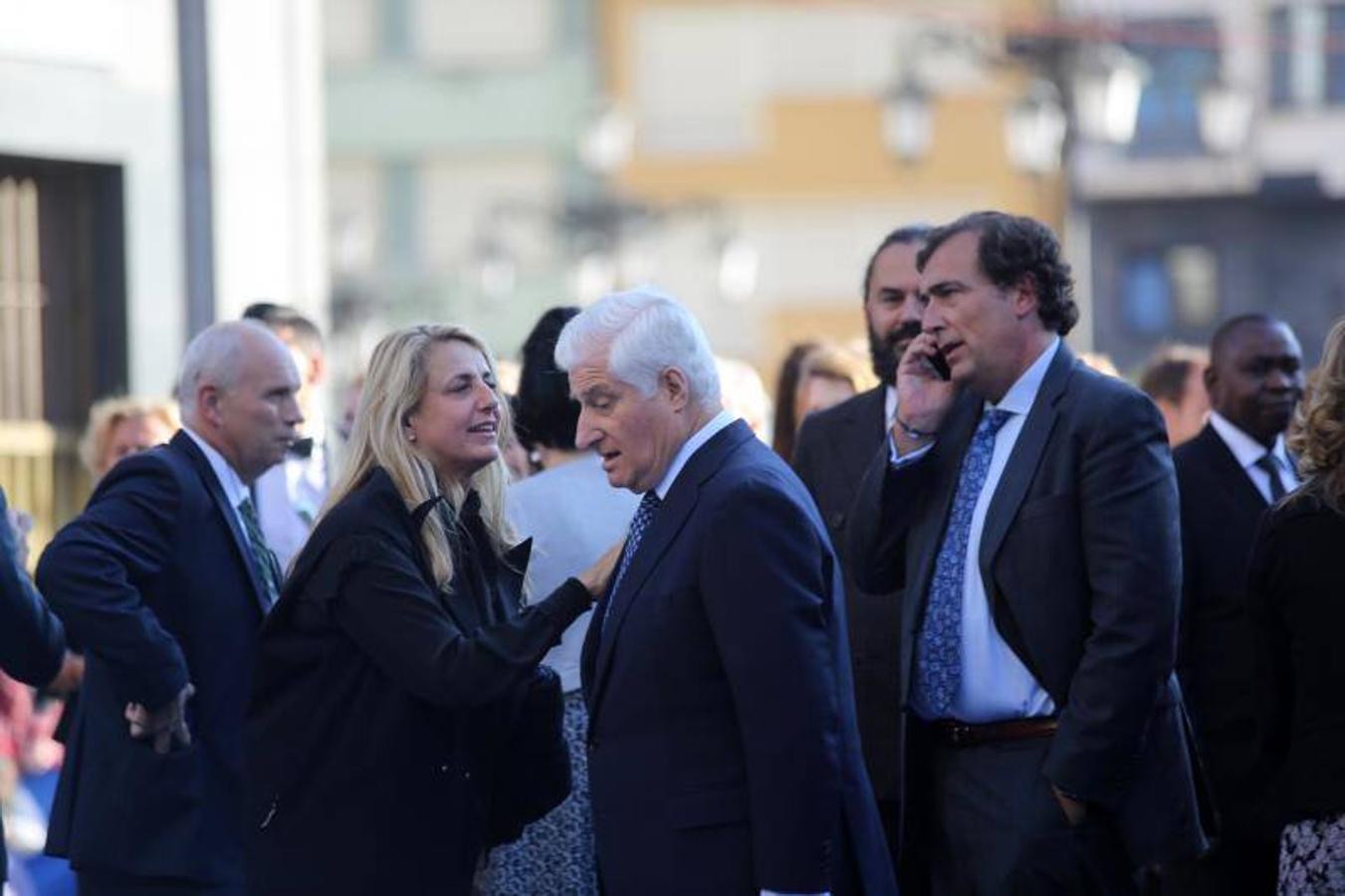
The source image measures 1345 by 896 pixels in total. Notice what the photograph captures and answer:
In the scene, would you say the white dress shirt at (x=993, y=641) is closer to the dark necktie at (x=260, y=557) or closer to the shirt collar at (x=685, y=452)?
the shirt collar at (x=685, y=452)

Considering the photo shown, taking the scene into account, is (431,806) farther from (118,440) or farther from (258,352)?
(118,440)

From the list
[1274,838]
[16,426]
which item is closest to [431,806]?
[1274,838]

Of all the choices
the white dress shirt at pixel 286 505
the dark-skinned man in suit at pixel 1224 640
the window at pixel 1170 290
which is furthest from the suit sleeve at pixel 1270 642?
the window at pixel 1170 290

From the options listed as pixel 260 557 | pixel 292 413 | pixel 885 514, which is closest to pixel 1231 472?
pixel 885 514

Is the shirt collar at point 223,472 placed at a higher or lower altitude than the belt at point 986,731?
higher

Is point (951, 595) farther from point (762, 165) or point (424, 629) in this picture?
point (762, 165)

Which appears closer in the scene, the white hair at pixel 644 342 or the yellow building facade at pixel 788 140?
the white hair at pixel 644 342

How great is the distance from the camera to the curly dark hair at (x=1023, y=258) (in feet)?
20.8

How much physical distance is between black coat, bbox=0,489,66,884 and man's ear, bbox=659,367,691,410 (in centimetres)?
195

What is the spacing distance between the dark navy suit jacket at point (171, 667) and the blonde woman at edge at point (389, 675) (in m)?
0.96

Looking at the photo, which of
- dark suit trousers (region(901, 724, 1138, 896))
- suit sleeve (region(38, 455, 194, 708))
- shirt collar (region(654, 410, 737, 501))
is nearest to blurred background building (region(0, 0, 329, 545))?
suit sleeve (region(38, 455, 194, 708))

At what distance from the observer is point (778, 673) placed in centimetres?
555

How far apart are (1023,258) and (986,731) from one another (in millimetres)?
1022

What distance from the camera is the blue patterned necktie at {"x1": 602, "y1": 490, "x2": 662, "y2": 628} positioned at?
19.4 ft
